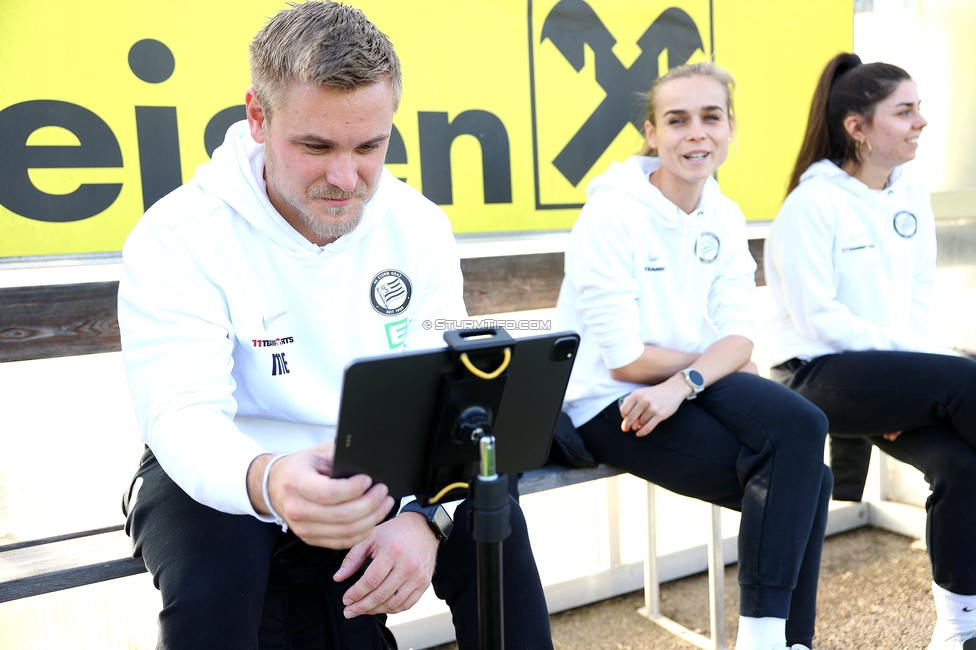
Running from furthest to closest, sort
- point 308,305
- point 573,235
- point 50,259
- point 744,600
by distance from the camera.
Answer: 1. point 573,235
2. point 50,259
3. point 744,600
4. point 308,305

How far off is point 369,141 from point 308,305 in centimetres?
32

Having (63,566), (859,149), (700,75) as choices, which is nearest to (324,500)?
(63,566)

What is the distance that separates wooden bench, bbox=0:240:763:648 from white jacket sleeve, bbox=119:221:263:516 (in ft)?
1.53

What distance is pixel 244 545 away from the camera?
1.26 m

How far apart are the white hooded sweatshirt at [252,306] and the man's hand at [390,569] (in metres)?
0.25

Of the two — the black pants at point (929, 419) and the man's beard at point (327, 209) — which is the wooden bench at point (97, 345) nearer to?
the black pants at point (929, 419)

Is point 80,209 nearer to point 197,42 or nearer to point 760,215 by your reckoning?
point 197,42

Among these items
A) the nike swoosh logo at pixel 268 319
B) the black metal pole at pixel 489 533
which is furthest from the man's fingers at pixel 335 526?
the nike swoosh logo at pixel 268 319

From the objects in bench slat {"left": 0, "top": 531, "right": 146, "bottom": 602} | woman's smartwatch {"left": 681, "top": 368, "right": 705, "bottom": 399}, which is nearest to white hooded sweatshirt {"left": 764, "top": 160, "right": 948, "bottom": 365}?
woman's smartwatch {"left": 681, "top": 368, "right": 705, "bottom": 399}

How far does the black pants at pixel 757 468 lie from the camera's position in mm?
1754

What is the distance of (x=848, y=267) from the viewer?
8.07 feet

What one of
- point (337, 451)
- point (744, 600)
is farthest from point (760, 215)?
point (337, 451)

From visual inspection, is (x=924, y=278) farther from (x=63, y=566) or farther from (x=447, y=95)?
(x=63, y=566)

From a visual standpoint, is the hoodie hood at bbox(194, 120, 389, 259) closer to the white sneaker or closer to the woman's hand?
the woman's hand
